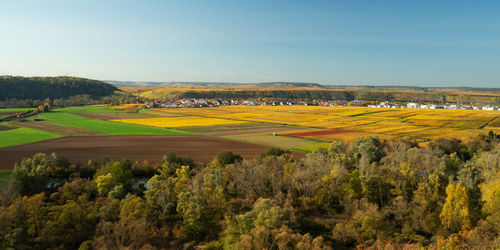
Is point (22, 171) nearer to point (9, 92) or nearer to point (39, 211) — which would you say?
→ point (39, 211)

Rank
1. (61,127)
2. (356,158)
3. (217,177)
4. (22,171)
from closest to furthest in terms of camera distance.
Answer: (217,177) → (22,171) → (356,158) → (61,127)

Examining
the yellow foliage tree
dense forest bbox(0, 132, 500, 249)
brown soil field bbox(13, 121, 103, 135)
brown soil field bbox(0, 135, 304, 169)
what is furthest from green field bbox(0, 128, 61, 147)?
the yellow foliage tree

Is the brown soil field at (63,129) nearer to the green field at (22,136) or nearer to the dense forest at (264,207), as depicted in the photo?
the green field at (22,136)

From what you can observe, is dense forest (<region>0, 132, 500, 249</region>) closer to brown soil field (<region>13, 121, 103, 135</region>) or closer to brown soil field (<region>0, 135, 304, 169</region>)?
brown soil field (<region>0, 135, 304, 169</region>)

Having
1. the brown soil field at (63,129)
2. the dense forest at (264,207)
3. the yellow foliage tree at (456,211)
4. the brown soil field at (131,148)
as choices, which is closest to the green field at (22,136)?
the brown soil field at (63,129)

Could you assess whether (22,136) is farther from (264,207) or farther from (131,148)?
(264,207)

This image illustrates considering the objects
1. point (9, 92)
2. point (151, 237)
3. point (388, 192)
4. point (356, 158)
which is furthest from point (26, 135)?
point (9, 92)
